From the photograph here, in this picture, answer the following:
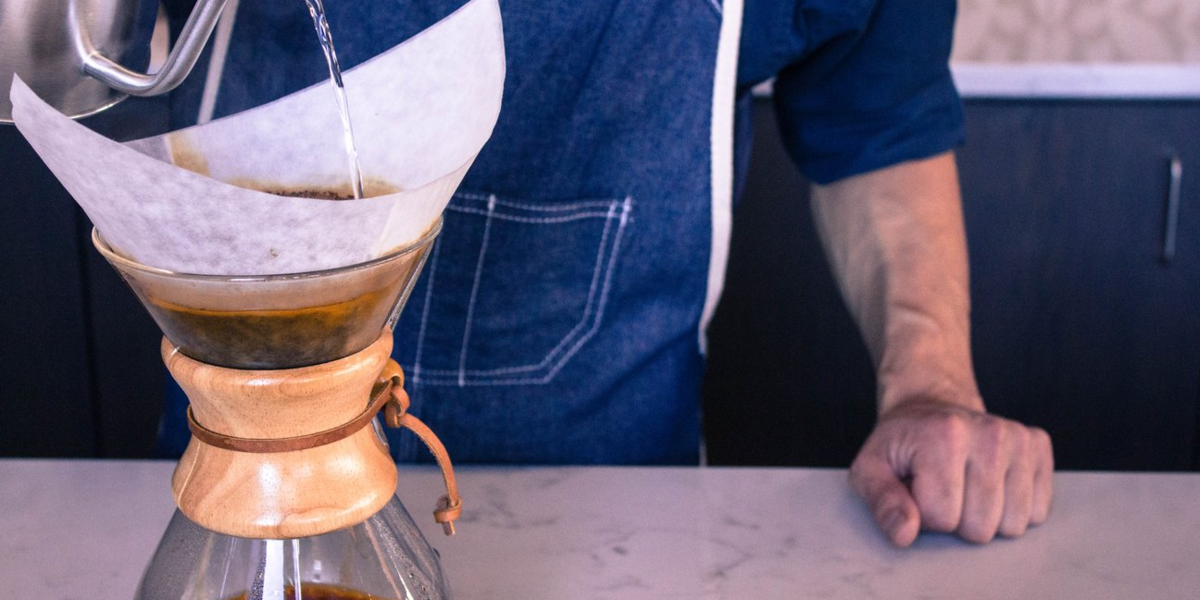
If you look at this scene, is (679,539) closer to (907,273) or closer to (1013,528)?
(1013,528)

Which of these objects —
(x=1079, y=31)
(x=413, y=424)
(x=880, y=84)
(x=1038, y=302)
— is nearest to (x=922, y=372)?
(x=880, y=84)

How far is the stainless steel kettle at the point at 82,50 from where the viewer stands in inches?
17.2

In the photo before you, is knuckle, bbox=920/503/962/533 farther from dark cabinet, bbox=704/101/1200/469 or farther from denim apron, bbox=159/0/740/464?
dark cabinet, bbox=704/101/1200/469

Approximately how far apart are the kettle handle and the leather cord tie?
15cm

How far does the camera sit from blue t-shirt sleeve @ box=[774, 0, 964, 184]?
875 mm

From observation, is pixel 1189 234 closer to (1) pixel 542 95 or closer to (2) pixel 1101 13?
(2) pixel 1101 13

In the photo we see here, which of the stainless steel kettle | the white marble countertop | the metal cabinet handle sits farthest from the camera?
the metal cabinet handle

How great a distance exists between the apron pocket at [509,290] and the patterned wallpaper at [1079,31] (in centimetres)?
119

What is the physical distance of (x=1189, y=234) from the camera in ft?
5.08

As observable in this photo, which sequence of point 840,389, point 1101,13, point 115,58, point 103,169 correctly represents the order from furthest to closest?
point 1101,13 → point 840,389 → point 115,58 → point 103,169

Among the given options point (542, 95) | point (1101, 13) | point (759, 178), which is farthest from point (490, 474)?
point (1101, 13)

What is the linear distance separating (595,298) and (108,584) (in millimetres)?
432

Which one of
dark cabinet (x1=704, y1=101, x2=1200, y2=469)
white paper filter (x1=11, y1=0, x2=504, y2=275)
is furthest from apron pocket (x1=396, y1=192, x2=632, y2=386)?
dark cabinet (x1=704, y1=101, x2=1200, y2=469)

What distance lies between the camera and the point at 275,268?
35 centimetres
